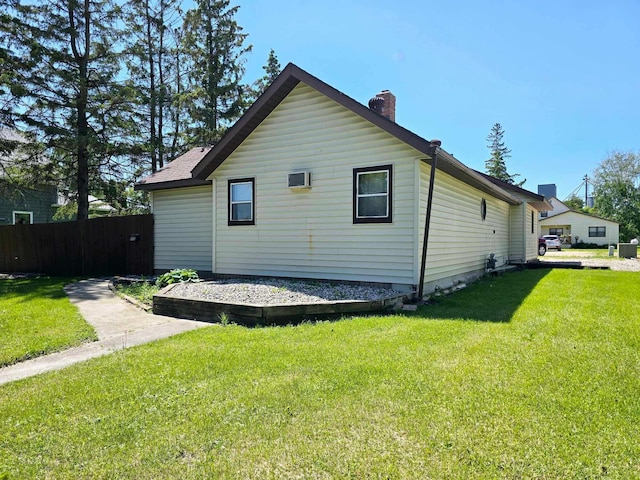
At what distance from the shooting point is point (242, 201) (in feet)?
31.9

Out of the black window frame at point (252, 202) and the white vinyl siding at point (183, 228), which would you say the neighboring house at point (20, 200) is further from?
the black window frame at point (252, 202)

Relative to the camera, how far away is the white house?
39188mm

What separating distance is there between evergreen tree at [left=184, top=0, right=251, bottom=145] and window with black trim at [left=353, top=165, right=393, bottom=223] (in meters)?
15.1

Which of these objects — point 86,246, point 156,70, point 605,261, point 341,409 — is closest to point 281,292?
point 341,409

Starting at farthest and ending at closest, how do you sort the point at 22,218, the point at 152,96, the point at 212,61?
1. the point at 212,61
2. the point at 22,218
3. the point at 152,96

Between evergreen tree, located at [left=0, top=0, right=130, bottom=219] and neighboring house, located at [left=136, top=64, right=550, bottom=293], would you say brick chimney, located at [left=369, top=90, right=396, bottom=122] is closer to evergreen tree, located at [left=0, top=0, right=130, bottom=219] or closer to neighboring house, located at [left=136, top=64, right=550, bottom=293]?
neighboring house, located at [left=136, top=64, right=550, bottom=293]

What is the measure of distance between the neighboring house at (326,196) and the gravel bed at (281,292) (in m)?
0.49

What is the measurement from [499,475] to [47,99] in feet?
59.3

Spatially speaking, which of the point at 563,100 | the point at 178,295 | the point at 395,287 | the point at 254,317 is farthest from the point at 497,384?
the point at 563,100

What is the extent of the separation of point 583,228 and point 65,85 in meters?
46.2

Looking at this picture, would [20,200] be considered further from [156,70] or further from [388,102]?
[388,102]

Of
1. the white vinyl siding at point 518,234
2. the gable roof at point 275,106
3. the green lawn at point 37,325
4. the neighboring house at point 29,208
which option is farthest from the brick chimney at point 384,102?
the neighboring house at point 29,208

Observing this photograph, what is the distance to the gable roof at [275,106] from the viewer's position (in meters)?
7.15

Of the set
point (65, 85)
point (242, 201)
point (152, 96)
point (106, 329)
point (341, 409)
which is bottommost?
point (106, 329)
